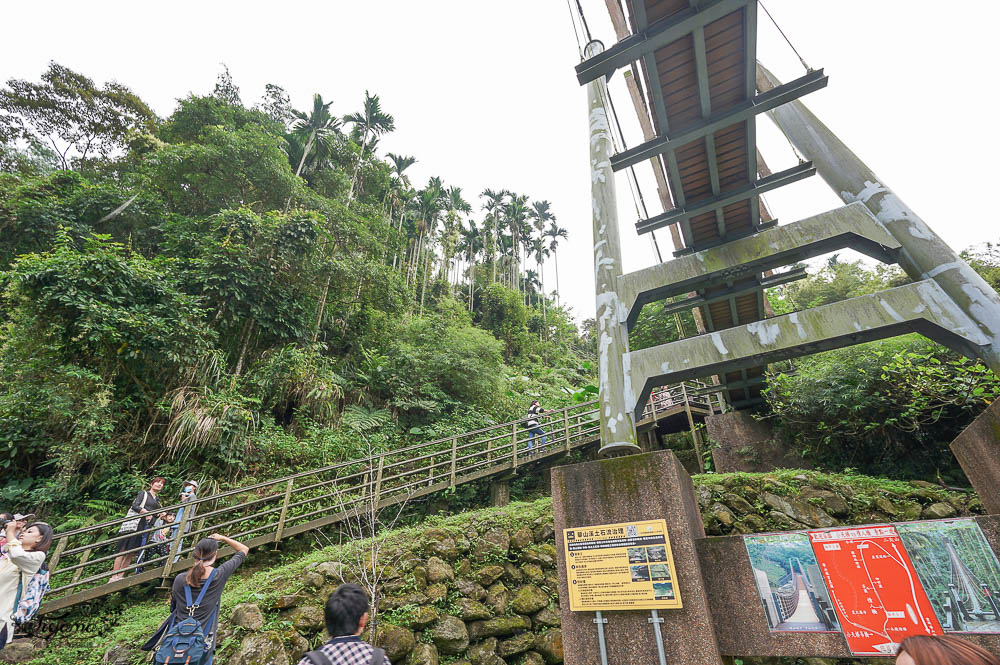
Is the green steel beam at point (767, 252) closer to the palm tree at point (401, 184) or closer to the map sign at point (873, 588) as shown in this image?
the map sign at point (873, 588)

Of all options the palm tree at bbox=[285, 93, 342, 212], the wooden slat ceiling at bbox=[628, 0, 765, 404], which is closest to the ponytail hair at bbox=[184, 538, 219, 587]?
the wooden slat ceiling at bbox=[628, 0, 765, 404]

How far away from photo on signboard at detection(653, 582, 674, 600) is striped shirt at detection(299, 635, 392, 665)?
7.95ft

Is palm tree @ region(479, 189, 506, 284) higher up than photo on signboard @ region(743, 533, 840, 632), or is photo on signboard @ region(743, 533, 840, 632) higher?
palm tree @ region(479, 189, 506, 284)

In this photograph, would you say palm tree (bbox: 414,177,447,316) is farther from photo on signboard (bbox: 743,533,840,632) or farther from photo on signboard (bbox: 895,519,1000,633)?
photo on signboard (bbox: 895,519,1000,633)

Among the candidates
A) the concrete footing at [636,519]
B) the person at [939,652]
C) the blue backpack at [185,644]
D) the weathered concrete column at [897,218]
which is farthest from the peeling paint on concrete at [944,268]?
the blue backpack at [185,644]

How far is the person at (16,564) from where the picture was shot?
3062 mm

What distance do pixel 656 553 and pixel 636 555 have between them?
0.17 metres

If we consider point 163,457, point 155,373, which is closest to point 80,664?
point 163,457

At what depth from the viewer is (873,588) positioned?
3154 millimetres

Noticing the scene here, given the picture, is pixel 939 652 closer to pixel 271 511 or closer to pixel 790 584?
pixel 790 584

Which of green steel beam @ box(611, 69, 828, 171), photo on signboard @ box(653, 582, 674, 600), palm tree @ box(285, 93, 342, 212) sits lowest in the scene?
photo on signboard @ box(653, 582, 674, 600)

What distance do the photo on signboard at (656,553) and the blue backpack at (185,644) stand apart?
3.47 m

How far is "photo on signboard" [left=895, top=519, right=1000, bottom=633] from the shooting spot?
2.94 metres

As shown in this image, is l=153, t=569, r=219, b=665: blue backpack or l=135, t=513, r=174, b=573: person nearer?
l=153, t=569, r=219, b=665: blue backpack
